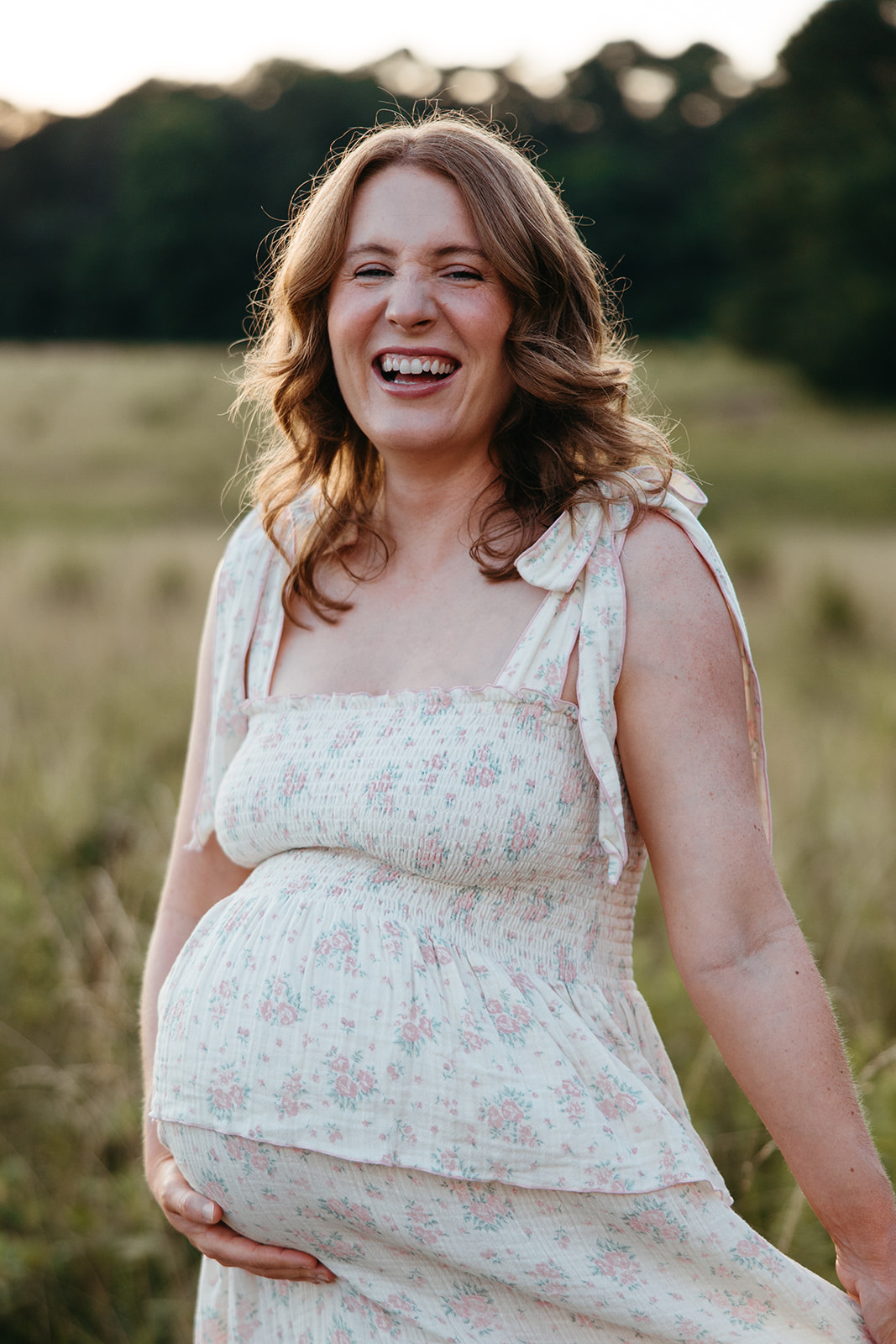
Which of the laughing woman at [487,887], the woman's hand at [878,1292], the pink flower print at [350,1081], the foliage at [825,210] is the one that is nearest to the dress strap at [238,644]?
the laughing woman at [487,887]

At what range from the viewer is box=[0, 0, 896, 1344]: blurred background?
3.04 metres

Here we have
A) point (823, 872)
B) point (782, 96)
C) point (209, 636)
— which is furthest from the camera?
point (782, 96)

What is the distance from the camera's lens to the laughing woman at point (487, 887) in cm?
141

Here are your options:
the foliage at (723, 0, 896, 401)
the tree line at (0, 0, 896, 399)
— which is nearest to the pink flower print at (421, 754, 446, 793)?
the tree line at (0, 0, 896, 399)

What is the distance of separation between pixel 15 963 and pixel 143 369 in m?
21.3

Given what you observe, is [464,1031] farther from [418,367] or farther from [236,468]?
[236,468]

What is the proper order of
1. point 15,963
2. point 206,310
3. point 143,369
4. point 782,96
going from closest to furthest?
point 15,963, point 143,369, point 782,96, point 206,310

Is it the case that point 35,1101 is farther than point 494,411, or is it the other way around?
point 35,1101

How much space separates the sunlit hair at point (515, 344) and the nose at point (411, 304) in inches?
4.3

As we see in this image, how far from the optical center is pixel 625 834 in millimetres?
1562

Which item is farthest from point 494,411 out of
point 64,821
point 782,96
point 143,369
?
point 782,96

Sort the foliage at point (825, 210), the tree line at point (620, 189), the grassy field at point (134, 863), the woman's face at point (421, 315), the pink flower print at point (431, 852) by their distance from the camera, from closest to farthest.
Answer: the pink flower print at point (431, 852) → the woman's face at point (421, 315) → the grassy field at point (134, 863) → the foliage at point (825, 210) → the tree line at point (620, 189)

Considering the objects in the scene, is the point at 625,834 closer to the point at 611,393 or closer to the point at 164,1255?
the point at 611,393

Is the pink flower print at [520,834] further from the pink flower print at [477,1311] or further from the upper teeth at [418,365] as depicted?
the upper teeth at [418,365]
